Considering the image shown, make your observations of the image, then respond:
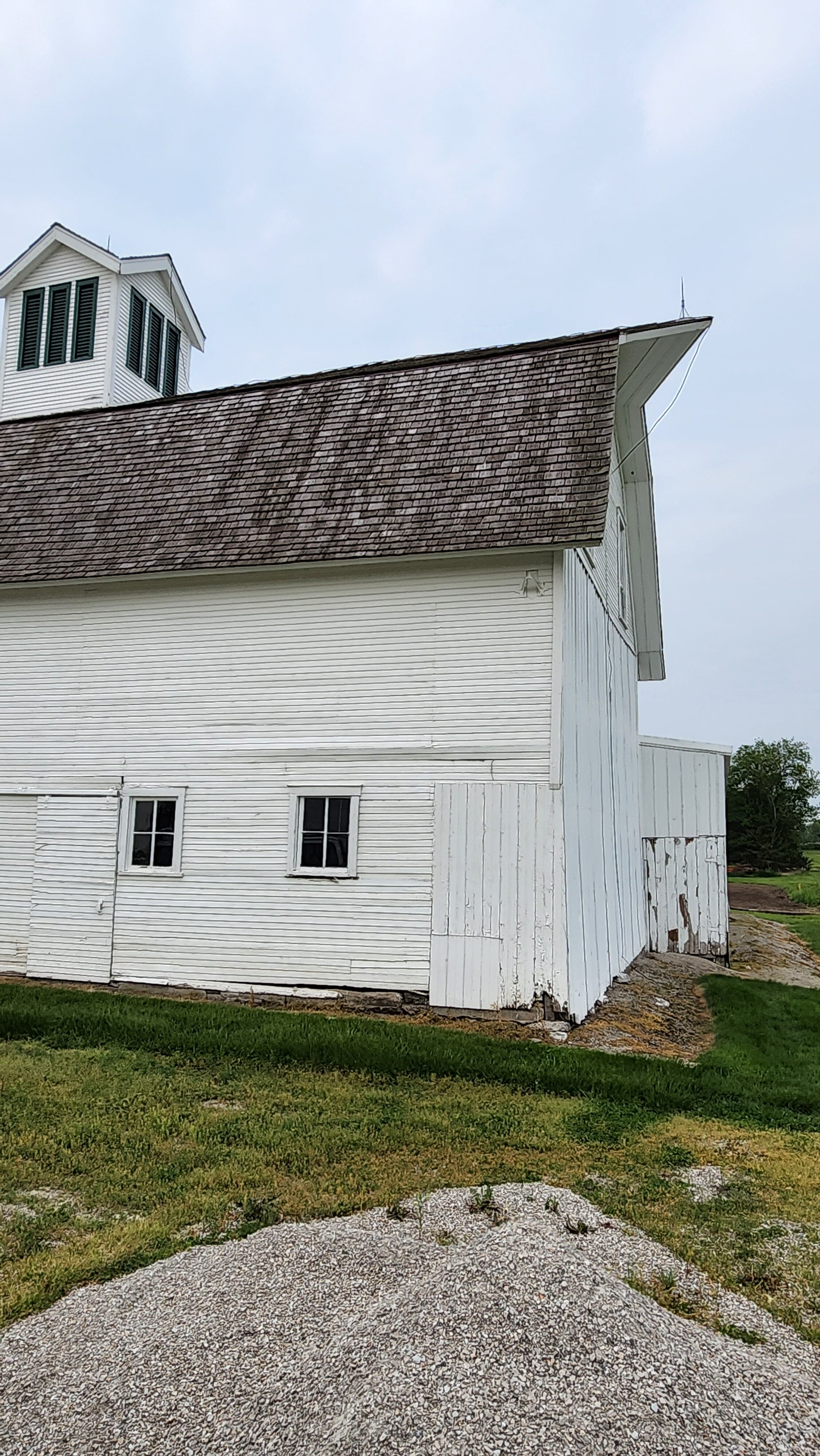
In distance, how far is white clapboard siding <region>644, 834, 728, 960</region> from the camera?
58.9 ft

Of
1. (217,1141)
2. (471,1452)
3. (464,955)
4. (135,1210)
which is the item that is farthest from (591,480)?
(471,1452)

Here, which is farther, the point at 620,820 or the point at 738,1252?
the point at 620,820

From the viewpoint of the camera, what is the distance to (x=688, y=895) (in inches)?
715

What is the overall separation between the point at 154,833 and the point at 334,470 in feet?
16.1

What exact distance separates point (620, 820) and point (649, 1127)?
868cm

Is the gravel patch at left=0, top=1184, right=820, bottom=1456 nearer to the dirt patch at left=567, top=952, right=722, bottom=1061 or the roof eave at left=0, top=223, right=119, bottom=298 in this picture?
the dirt patch at left=567, top=952, right=722, bottom=1061

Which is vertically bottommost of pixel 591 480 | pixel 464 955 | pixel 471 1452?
pixel 471 1452

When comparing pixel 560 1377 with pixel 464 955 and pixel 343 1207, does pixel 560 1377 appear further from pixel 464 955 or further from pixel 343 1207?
pixel 464 955

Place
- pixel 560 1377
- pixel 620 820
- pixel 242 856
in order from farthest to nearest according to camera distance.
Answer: pixel 620 820, pixel 242 856, pixel 560 1377

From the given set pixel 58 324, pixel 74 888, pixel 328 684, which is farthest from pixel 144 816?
pixel 58 324

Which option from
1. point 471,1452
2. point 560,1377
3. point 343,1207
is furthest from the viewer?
point 343,1207

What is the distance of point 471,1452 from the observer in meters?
3.26

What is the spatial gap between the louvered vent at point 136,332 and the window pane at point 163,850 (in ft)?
31.0

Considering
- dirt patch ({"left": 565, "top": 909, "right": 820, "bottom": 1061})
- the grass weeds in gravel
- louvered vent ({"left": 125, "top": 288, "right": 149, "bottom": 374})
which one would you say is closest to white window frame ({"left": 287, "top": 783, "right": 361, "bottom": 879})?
dirt patch ({"left": 565, "top": 909, "right": 820, "bottom": 1061})
